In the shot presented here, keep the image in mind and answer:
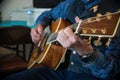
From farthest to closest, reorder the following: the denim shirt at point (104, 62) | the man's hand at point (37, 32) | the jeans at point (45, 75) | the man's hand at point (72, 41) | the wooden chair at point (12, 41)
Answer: the wooden chair at point (12, 41)
the man's hand at point (37, 32)
the jeans at point (45, 75)
the denim shirt at point (104, 62)
the man's hand at point (72, 41)

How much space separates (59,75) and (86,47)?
0.50 meters

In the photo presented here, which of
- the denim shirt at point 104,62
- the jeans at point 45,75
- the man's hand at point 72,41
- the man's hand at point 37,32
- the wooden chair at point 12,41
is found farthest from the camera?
the wooden chair at point 12,41

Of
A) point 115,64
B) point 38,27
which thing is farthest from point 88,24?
point 38,27

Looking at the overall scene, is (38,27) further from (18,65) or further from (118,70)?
(118,70)

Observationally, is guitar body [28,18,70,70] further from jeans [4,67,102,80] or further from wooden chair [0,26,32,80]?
wooden chair [0,26,32,80]

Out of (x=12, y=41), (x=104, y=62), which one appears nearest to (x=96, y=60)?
(x=104, y=62)

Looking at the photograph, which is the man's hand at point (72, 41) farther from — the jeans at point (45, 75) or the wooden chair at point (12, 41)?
the wooden chair at point (12, 41)

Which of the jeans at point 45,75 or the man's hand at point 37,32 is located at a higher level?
the man's hand at point 37,32

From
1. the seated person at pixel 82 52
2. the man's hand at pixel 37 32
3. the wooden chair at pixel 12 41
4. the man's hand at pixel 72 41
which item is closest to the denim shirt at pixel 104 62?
the seated person at pixel 82 52

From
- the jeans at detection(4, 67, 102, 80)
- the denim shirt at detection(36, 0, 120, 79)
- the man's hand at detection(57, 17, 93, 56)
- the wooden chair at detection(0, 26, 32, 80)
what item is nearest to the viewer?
the man's hand at detection(57, 17, 93, 56)

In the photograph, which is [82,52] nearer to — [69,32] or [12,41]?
[69,32]

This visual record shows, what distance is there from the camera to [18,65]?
2.05 meters

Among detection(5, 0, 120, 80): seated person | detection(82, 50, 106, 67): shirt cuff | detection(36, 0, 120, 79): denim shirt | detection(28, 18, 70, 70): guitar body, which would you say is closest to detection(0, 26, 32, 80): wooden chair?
detection(5, 0, 120, 80): seated person

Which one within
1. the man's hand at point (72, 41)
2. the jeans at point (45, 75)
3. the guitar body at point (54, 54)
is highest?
the man's hand at point (72, 41)
